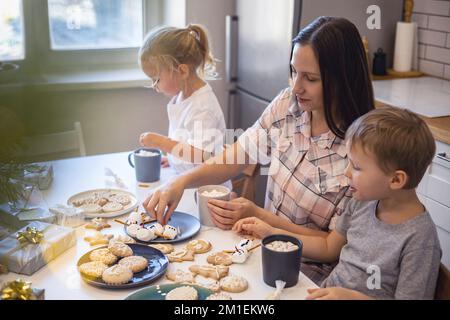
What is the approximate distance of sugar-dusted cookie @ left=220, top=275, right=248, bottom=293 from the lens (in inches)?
44.8

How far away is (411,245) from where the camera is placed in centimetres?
115

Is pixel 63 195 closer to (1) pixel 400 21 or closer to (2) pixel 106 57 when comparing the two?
(2) pixel 106 57

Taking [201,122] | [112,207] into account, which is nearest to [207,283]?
[112,207]

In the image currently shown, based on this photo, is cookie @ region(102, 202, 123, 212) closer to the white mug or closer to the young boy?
the white mug

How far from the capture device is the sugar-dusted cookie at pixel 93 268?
116 cm

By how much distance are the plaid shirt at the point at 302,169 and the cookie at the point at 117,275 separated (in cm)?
52

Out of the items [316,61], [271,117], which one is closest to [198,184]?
[271,117]

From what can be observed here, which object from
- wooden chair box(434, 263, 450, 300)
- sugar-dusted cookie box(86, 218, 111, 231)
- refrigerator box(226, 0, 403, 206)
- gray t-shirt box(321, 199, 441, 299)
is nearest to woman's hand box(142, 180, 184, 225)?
sugar-dusted cookie box(86, 218, 111, 231)

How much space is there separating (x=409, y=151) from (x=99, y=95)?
2241mm

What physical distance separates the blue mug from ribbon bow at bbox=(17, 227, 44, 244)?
549mm

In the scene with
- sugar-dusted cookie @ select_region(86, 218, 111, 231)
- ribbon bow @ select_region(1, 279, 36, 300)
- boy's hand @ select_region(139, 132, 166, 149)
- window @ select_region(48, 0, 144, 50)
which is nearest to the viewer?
ribbon bow @ select_region(1, 279, 36, 300)

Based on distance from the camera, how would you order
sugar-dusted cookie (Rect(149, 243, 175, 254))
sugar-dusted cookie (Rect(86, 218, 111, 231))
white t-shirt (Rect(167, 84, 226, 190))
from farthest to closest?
white t-shirt (Rect(167, 84, 226, 190)) < sugar-dusted cookie (Rect(86, 218, 111, 231)) < sugar-dusted cookie (Rect(149, 243, 175, 254))

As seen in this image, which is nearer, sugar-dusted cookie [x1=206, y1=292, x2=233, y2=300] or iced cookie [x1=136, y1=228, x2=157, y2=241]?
sugar-dusted cookie [x1=206, y1=292, x2=233, y2=300]

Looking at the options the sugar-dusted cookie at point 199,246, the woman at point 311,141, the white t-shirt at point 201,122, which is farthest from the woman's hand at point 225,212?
the white t-shirt at point 201,122
